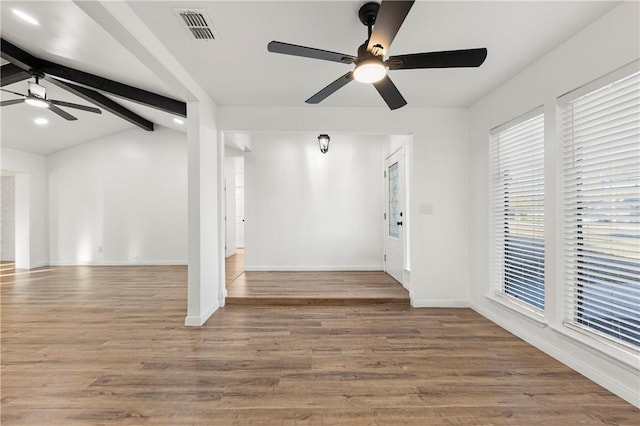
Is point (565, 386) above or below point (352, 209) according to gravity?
below

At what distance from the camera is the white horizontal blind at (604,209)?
1.93 meters

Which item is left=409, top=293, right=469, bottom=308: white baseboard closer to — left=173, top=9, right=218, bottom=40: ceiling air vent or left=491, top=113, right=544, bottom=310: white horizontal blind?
left=491, top=113, right=544, bottom=310: white horizontal blind

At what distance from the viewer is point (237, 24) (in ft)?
7.01

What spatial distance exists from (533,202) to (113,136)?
26.3 ft

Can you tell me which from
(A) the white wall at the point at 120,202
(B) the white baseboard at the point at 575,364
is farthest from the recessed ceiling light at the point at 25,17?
(B) the white baseboard at the point at 575,364

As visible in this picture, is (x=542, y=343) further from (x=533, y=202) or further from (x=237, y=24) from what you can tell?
(x=237, y=24)

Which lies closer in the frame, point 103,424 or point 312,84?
point 103,424

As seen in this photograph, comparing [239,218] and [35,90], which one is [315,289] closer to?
[35,90]

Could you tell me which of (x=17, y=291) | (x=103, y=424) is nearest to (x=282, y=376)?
(x=103, y=424)

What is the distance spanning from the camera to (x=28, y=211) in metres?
6.42

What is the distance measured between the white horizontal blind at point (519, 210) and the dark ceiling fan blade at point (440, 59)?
1.30m

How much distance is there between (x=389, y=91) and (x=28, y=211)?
8.05 meters

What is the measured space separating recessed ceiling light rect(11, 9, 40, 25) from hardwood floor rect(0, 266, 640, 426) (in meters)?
3.01

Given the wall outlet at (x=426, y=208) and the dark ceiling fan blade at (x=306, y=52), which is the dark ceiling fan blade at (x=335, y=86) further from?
the wall outlet at (x=426, y=208)
